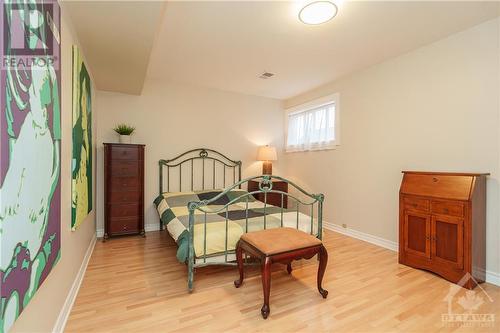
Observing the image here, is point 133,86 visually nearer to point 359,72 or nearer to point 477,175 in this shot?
point 359,72

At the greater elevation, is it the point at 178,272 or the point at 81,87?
the point at 81,87

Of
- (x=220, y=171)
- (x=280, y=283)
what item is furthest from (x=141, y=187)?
(x=280, y=283)

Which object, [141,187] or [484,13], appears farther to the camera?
[141,187]

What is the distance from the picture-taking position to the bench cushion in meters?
1.89

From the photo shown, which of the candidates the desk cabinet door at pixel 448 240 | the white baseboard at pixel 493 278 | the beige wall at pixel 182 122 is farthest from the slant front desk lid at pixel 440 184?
the beige wall at pixel 182 122

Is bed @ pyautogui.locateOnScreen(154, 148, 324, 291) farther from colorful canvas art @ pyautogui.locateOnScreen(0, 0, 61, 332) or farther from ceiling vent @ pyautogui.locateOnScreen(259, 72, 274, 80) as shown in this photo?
ceiling vent @ pyautogui.locateOnScreen(259, 72, 274, 80)

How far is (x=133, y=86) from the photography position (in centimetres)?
352

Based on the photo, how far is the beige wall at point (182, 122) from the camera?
386 cm

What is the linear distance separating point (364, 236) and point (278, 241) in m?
2.15

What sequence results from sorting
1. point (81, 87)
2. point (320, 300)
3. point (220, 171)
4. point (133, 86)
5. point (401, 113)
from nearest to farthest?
1. point (320, 300)
2. point (81, 87)
3. point (401, 113)
4. point (133, 86)
5. point (220, 171)

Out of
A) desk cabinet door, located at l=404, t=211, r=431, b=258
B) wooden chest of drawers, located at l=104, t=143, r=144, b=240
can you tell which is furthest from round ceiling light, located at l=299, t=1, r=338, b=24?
wooden chest of drawers, located at l=104, t=143, r=144, b=240

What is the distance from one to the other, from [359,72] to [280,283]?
3.08 meters

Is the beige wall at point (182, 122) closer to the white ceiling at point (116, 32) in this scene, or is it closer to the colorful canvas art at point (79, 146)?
the white ceiling at point (116, 32)

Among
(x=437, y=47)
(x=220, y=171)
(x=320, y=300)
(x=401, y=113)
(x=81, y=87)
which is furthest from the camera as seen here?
(x=220, y=171)
